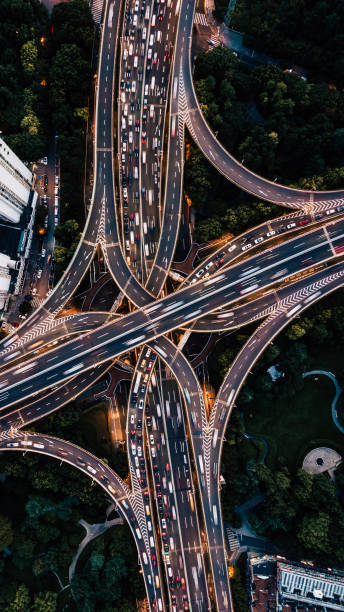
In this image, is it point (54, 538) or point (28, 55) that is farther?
point (28, 55)

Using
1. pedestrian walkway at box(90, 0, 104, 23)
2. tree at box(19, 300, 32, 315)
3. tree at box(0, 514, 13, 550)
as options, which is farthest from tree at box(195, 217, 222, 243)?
tree at box(0, 514, 13, 550)

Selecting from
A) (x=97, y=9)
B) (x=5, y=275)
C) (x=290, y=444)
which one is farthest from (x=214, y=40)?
(x=290, y=444)

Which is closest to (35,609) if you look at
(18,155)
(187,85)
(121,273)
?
(121,273)

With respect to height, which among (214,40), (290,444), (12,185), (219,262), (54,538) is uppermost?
(214,40)

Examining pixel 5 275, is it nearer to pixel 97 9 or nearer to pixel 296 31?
pixel 97 9

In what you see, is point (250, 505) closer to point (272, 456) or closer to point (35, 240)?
point (272, 456)

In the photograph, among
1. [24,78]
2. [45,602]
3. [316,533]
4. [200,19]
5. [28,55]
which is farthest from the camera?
[200,19]

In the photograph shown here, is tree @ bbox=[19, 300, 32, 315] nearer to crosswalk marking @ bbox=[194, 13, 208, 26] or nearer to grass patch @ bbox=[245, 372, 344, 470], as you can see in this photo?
grass patch @ bbox=[245, 372, 344, 470]

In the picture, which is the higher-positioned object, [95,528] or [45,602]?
[95,528]
